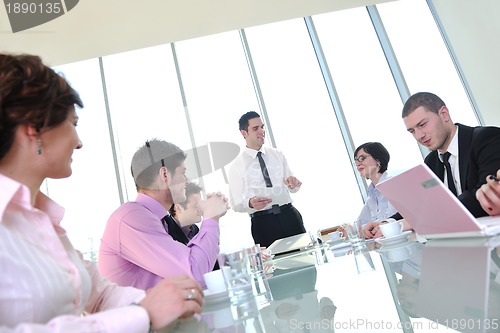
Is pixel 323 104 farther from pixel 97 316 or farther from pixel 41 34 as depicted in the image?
pixel 97 316

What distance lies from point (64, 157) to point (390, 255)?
87cm

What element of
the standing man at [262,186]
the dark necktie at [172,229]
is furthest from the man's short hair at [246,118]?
the dark necktie at [172,229]

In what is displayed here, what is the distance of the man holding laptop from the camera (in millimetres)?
1563

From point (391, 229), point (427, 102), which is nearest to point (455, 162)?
point (427, 102)

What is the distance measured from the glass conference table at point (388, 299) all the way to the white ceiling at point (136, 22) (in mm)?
3127

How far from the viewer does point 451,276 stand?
2.23ft

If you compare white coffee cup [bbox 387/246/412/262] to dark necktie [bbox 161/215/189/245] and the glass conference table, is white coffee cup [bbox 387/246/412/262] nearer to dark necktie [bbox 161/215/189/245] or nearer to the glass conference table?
the glass conference table

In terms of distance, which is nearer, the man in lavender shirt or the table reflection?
the table reflection

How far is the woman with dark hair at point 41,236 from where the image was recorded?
0.54m

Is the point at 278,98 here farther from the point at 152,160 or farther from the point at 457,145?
the point at 152,160

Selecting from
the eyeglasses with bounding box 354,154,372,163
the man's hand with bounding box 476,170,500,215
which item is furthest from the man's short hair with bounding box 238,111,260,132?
the man's hand with bounding box 476,170,500,215

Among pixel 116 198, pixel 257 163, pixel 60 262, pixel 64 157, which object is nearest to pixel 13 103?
pixel 64 157

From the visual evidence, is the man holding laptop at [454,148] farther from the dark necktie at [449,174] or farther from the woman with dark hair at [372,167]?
the woman with dark hair at [372,167]

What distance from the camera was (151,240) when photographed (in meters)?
1.30
